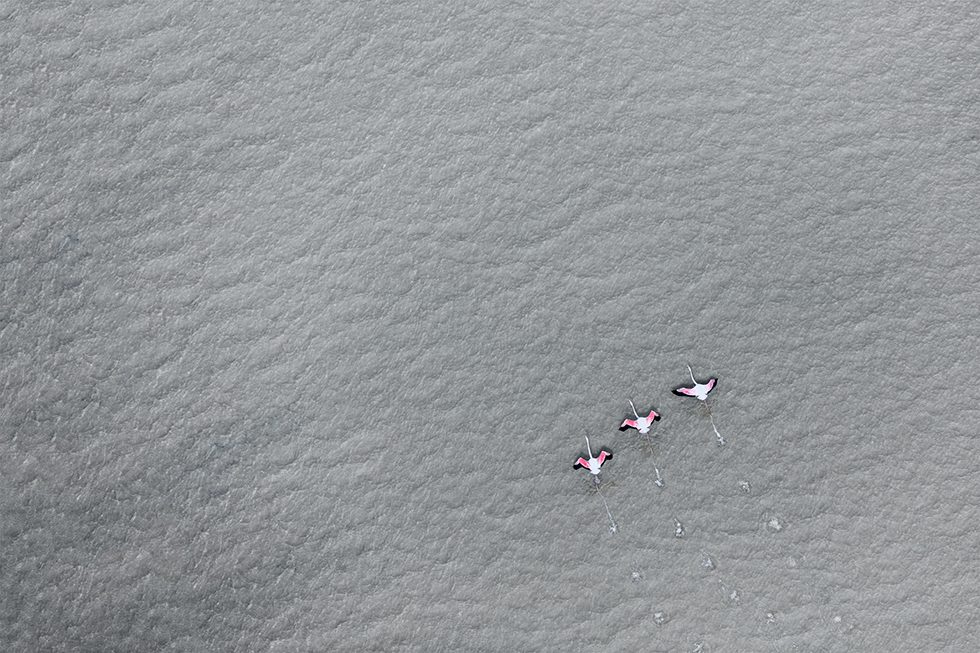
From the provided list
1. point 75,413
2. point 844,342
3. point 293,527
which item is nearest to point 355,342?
point 293,527

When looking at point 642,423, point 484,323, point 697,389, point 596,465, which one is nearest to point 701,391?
point 697,389

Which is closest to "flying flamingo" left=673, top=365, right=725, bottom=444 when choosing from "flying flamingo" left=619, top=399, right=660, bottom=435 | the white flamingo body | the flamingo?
the white flamingo body

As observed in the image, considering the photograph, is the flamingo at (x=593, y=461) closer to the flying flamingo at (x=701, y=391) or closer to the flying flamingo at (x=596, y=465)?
the flying flamingo at (x=596, y=465)

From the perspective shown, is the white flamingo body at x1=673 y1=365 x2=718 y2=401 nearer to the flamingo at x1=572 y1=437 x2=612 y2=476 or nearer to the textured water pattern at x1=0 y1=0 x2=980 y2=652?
the textured water pattern at x1=0 y1=0 x2=980 y2=652

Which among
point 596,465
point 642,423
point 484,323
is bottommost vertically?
point 596,465

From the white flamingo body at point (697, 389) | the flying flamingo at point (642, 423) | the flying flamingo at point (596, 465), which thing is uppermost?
the white flamingo body at point (697, 389)

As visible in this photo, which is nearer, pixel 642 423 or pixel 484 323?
pixel 642 423

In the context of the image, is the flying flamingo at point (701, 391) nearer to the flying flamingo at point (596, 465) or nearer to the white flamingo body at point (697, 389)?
the white flamingo body at point (697, 389)

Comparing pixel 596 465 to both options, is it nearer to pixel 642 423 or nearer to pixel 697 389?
pixel 642 423

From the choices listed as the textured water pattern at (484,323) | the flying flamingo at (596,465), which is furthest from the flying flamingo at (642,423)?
the flying flamingo at (596,465)

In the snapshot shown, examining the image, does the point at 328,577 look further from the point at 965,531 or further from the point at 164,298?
the point at 965,531

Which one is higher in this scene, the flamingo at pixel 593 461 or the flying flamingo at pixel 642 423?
the flying flamingo at pixel 642 423
